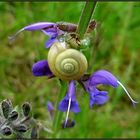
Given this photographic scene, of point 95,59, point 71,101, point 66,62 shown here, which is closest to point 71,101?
point 71,101

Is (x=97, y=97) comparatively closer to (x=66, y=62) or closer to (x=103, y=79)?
(x=103, y=79)

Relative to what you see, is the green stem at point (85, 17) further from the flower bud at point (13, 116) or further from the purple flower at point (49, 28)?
the flower bud at point (13, 116)

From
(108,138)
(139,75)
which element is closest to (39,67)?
(108,138)

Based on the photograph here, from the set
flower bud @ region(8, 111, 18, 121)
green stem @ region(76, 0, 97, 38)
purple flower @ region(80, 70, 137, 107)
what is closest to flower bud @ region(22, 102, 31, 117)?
flower bud @ region(8, 111, 18, 121)

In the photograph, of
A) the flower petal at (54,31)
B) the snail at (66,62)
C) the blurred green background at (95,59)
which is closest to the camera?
the snail at (66,62)

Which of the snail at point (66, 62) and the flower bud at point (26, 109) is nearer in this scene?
the snail at point (66, 62)

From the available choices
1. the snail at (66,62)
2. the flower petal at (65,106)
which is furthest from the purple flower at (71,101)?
the snail at (66,62)

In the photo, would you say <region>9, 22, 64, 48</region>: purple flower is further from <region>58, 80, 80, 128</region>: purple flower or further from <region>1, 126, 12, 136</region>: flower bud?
<region>1, 126, 12, 136</region>: flower bud
